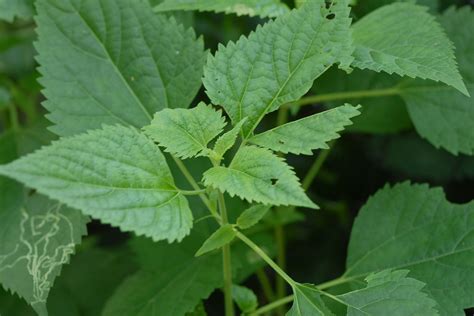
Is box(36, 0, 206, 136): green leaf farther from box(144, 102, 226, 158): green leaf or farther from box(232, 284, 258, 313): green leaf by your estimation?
box(232, 284, 258, 313): green leaf

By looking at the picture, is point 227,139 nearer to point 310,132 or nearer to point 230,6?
point 310,132

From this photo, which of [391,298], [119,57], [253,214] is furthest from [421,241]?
[119,57]

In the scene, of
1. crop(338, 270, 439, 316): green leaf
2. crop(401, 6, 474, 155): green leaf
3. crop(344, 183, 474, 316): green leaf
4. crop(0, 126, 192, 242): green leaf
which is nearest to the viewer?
crop(0, 126, 192, 242): green leaf

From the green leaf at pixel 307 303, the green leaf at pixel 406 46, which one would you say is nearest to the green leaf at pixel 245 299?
the green leaf at pixel 307 303

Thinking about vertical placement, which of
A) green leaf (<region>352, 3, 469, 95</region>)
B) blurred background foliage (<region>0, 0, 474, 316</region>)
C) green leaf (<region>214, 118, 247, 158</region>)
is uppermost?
green leaf (<region>352, 3, 469, 95</region>)

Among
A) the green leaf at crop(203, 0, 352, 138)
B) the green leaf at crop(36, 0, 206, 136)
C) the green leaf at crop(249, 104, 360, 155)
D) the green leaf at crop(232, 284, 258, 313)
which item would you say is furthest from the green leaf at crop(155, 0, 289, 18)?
the green leaf at crop(232, 284, 258, 313)

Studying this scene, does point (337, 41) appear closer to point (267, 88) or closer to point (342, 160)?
point (267, 88)

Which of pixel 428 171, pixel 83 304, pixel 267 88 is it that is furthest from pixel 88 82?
pixel 428 171
